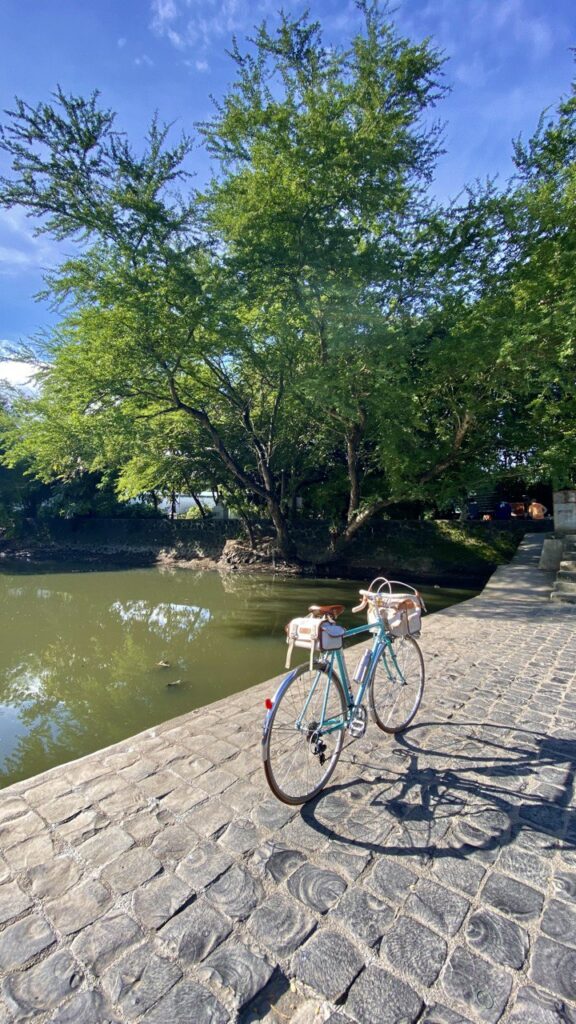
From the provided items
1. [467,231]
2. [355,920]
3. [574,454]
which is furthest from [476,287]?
[355,920]

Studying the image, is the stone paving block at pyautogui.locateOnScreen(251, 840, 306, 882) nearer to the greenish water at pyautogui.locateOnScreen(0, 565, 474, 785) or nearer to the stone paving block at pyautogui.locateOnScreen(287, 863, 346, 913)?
the stone paving block at pyautogui.locateOnScreen(287, 863, 346, 913)

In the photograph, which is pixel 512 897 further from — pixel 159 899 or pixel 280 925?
pixel 159 899

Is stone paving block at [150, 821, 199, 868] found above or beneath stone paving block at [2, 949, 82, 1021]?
above

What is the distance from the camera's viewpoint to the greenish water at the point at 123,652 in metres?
4.45

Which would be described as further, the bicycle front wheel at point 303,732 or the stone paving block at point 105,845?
the bicycle front wheel at point 303,732

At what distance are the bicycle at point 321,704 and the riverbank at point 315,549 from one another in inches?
422

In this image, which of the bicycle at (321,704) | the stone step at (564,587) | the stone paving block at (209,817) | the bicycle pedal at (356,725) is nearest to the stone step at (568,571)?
the stone step at (564,587)

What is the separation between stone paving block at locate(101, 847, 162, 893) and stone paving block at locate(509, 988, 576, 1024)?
1.32 meters

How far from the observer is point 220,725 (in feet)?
10.8

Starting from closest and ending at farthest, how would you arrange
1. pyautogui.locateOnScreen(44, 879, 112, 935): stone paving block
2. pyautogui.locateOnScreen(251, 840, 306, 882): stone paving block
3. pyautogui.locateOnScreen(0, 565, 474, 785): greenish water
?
pyautogui.locateOnScreen(44, 879, 112, 935): stone paving block < pyautogui.locateOnScreen(251, 840, 306, 882): stone paving block < pyautogui.locateOnScreen(0, 565, 474, 785): greenish water

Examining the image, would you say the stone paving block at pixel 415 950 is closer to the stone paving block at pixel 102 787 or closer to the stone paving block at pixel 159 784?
the stone paving block at pixel 159 784

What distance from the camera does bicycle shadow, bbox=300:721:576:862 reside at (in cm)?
207

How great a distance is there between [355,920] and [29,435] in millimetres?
13909

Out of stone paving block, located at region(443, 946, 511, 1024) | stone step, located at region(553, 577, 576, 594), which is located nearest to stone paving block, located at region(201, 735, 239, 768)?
stone paving block, located at region(443, 946, 511, 1024)
